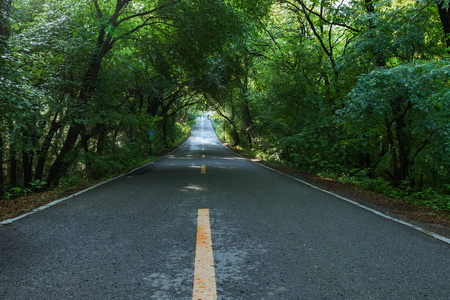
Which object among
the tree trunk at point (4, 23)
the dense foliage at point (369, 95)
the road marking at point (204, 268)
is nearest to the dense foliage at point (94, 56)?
the tree trunk at point (4, 23)

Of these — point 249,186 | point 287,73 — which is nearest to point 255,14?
point 287,73

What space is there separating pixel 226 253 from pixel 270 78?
37.7ft

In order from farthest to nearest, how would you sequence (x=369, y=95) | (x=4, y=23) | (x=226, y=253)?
(x=4, y=23), (x=369, y=95), (x=226, y=253)

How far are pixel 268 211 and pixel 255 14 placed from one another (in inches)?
319

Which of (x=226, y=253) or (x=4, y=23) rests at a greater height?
(x=4, y=23)

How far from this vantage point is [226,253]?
3.24 meters

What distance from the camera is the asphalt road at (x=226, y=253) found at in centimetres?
246

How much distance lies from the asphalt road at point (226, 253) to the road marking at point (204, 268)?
0.06 m

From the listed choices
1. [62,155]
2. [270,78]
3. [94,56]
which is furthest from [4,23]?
[270,78]

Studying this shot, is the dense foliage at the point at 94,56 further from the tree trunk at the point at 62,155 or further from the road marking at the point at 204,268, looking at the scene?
the road marking at the point at 204,268

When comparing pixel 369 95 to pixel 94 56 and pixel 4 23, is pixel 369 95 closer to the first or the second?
pixel 4 23

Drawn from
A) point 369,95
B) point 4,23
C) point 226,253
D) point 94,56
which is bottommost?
point 226,253

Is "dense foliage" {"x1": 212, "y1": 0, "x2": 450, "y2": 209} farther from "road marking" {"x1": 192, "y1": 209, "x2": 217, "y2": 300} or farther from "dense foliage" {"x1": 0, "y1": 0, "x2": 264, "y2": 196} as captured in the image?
"road marking" {"x1": 192, "y1": 209, "x2": 217, "y2": 300}

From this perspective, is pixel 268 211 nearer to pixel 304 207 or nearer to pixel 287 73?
pixel 304 207
